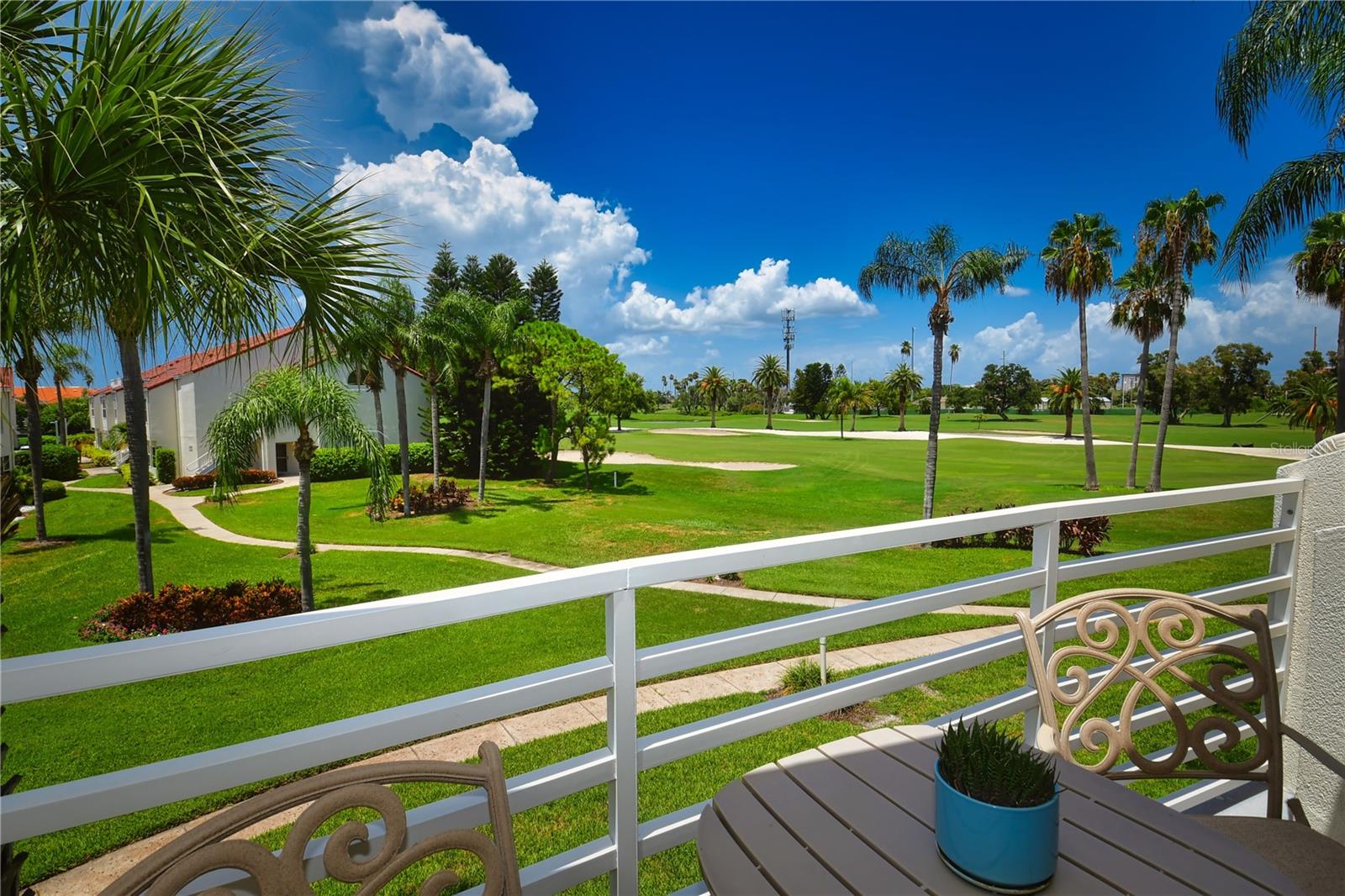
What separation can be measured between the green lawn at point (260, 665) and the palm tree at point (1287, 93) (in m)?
7.20

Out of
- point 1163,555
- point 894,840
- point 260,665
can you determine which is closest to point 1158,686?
point 1163,555

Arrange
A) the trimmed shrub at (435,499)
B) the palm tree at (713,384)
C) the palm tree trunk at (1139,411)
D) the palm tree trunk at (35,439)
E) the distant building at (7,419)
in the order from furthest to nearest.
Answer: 1. the palm tree at (713,384)
2. the palm tree trunk at (1139,411)
3. the trimmed shrub at (435,499)
4. the palm tree trunk at (35,439)
5. the distant building at (7,419)

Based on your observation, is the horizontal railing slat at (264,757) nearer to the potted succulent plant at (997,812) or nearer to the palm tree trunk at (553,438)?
the potted succulent plant at (997,812)

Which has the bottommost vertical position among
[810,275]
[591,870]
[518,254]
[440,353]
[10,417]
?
[591,870]

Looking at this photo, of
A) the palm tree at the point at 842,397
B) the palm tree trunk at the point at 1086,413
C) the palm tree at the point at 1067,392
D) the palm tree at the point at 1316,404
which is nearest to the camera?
the palm tree at the point at 1316,404

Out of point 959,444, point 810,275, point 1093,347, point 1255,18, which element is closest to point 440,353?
point 1255,18

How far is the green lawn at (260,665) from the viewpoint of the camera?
4324 mm

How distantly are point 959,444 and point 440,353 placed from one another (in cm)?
2980

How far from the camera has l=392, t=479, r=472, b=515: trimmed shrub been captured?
16.1 m

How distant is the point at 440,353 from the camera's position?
57.3ft

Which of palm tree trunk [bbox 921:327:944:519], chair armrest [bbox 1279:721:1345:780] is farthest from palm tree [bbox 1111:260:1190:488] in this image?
chair armrest [bbox 1279:721:1345:780]

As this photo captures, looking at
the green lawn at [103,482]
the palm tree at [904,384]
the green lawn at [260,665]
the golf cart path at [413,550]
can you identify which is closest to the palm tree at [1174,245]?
the golf cart path at [413,550]

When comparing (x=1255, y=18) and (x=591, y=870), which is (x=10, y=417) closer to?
(x=591, y=870)

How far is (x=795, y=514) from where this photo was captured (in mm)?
17922
